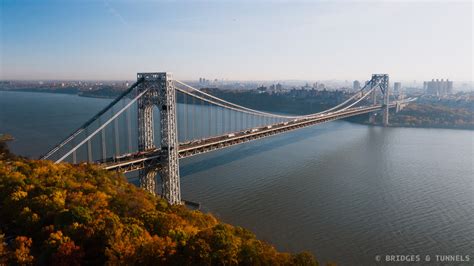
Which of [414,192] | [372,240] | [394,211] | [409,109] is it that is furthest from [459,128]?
[372,240]

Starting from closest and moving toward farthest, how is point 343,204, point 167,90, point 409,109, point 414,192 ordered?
1. point 167,90
2. point 343,204
3. point 414,192
4. point 409,109

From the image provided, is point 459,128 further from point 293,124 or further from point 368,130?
point 293,124

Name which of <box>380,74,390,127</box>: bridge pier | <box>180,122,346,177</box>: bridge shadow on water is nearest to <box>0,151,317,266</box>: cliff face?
<box>180,122,346,177</box>: bridge shadow on water

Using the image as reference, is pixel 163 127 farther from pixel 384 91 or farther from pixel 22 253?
pixel 384 91

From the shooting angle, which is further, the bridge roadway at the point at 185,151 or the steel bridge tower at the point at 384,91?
the steel bridge tower at the point at 384,91

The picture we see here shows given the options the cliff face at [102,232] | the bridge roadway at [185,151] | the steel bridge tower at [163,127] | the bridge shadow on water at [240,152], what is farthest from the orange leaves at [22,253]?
the bridge shadow on water at [240,152]

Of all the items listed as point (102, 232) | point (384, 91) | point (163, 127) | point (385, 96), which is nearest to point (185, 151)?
point (163, 127)

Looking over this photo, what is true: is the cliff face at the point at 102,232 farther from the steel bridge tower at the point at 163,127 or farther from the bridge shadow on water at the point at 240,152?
the bridge shadow on water at the point at 240,152
